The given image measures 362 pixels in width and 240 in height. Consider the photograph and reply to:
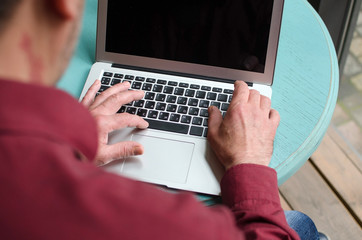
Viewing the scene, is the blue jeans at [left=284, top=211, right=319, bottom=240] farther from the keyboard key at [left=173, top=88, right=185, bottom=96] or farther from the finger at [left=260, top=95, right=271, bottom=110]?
the keyboard key at [left=173, top=88, right=185, bottom=96]

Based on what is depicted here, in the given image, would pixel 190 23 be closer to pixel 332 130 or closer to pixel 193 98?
pixel 193 98

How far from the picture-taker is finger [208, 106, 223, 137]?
34.7 inches

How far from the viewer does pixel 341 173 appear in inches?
63.1

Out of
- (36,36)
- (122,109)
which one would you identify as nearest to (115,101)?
(122,109)

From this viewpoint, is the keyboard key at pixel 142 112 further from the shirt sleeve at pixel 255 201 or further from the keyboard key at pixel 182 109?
the shirt sleeve at pixel 255 201

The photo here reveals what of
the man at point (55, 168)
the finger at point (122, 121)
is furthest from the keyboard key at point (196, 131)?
the man at point (55, 168)

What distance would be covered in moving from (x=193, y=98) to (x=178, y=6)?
0.21m

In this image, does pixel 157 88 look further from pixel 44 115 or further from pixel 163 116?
pixel 44 115

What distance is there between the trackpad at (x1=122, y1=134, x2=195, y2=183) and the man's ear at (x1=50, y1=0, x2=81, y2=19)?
46cm

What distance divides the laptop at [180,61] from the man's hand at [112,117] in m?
0.02

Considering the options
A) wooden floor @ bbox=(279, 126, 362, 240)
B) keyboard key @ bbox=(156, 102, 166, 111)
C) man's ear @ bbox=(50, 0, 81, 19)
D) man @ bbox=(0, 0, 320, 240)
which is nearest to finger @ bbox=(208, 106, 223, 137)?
keyboard key @ bbox=(156, 102, 166, 111)

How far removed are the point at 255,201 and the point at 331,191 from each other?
92cm

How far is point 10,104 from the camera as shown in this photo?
379mm

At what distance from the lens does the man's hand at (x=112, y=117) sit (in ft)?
2.75
